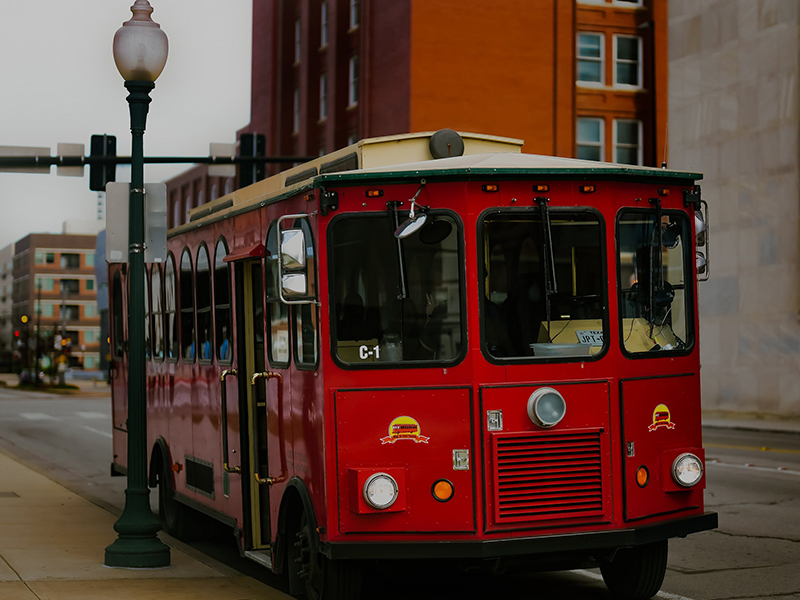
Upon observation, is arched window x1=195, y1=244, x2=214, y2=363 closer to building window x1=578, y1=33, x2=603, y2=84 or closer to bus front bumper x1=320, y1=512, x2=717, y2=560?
bus front bumper x1=320, y1=512, x2=717, y2=560

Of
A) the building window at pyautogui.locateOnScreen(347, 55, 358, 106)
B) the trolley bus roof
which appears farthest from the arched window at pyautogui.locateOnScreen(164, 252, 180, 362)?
the building window at pyautogui.locateOnScreen(347, 55, 358, 106)

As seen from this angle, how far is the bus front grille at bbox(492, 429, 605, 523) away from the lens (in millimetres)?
7367

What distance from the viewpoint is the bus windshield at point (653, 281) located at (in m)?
7.84

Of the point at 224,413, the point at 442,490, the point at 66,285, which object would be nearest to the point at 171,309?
the point at 224,413

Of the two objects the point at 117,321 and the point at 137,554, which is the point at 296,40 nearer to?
the point at 117,321

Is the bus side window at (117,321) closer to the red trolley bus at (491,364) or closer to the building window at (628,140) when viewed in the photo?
the red trolley bus at (491,364)

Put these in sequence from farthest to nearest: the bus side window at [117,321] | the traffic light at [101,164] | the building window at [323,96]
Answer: the building window at [323,96] → the traffic light at [101,164] → the bus side window at [117,321]

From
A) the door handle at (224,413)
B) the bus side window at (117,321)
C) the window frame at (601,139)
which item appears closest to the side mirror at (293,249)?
the door handle at (224,413)

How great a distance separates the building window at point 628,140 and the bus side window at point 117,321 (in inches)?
1178

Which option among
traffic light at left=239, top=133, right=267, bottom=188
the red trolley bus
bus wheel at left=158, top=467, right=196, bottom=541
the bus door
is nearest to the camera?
the red trolley bus

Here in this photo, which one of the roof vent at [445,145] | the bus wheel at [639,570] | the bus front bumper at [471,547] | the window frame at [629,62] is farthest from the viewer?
the window frame at [629,62]

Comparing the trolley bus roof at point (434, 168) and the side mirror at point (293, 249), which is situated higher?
the trolley bus roof at point (434, 168)

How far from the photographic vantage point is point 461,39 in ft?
135

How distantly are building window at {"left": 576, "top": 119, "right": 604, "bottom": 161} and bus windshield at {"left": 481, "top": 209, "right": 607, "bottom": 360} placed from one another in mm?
35093
